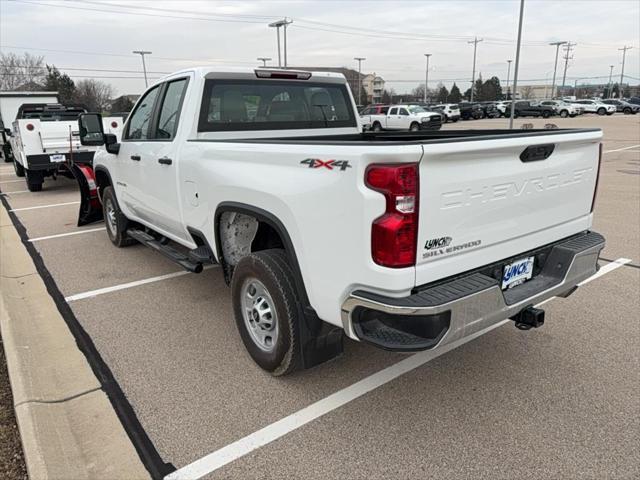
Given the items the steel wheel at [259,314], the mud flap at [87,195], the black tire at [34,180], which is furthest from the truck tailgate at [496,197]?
the black tire at [34,180]

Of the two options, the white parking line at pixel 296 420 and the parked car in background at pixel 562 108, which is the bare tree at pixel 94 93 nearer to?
the parked car in background at pixel 562 108

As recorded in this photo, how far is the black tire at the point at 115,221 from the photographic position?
624 centimetres

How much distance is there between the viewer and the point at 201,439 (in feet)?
9.23

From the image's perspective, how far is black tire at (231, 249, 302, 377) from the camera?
298 centimetres

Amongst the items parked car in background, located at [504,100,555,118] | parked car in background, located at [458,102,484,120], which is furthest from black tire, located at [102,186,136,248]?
parked car in background, located at [504,100,555,118]

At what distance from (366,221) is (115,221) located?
17.0 feet

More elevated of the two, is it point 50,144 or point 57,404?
point 50,144

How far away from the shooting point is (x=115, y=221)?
6.61 m

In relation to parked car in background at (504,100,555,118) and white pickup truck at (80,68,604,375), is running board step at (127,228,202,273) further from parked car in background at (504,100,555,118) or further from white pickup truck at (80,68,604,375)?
parked car in background at (504,100,555,118)

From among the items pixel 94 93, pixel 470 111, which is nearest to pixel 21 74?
pixel 94 93

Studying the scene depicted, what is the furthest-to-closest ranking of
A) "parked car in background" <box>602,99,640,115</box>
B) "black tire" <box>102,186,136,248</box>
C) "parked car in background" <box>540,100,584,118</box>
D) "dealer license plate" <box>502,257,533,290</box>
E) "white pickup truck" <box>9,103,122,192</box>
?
"parked car in background" <box>602,99,640,115</box>, "parked car in background" <box>540,100,584,118</box>, "white pickup truck" <box>9,103,122,192</box>, "black tire" <box>102,186,136,248</box>, "dealer license plate" <box>502,257,533,290</box>

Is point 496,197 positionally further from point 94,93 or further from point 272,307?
point 94,93

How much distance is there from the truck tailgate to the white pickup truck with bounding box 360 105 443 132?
29.3 metres

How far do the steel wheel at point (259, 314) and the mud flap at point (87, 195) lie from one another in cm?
467
